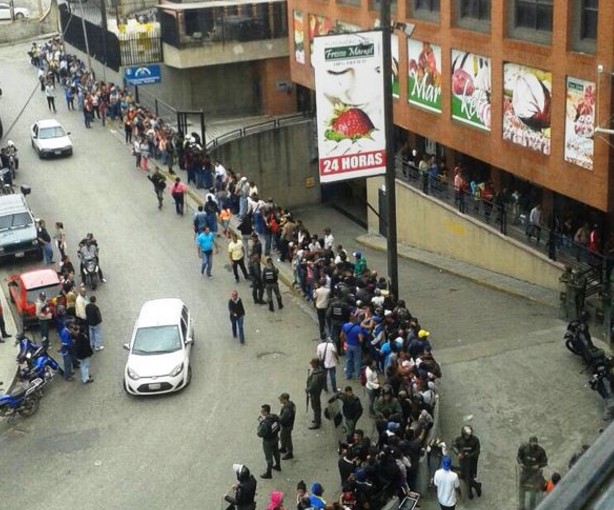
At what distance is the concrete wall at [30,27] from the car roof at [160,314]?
55.2m

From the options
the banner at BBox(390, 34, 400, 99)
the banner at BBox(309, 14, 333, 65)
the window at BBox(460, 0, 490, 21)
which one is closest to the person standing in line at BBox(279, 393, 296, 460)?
the window at BBox(460, 0, 490, 21)

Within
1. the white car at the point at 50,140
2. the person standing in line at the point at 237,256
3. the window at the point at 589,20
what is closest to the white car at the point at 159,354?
the person standing in line at the point at 237,256

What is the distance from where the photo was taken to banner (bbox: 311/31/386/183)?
59.1 feet

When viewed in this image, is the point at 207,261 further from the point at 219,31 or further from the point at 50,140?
the point at 219,31

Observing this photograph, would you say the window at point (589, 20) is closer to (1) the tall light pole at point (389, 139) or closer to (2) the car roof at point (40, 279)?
(1) the tall light pole at point (389, 139)

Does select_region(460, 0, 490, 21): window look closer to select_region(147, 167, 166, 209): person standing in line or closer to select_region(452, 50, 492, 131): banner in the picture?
select_region(452, 50, 492, 131): banner

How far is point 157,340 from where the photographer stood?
65.3 feet

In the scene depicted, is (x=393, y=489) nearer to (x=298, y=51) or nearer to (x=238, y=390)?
(x=238, y=390)

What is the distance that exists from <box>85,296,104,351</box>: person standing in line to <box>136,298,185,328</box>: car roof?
0.96m

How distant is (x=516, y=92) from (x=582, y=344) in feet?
33.5

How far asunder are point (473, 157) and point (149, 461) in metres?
18.2

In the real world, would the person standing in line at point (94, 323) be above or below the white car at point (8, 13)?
below

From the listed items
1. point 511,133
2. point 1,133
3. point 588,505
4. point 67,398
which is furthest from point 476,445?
point 1,133

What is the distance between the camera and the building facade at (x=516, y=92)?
24.1 m
